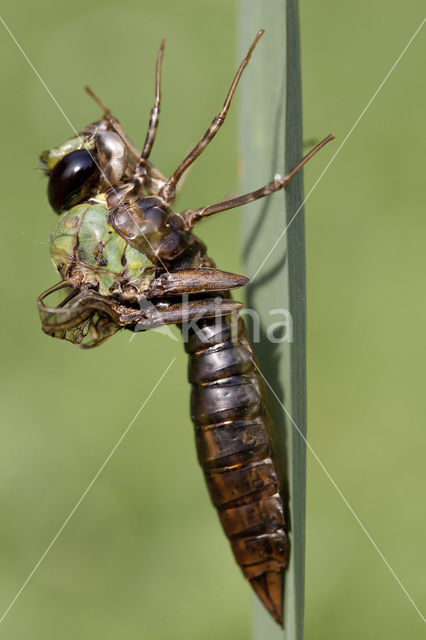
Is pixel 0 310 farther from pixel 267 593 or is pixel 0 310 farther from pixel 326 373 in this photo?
pixel 267 593

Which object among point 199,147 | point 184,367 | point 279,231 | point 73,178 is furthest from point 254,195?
point 184,367

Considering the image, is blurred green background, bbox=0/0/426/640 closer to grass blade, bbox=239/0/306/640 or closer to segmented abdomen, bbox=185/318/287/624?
segmented abdomen, bbox=185/318/287/624

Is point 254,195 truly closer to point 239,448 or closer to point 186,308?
point 186,308

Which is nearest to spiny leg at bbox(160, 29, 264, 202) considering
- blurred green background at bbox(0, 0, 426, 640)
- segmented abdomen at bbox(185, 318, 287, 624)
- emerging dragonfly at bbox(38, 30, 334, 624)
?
emerging dragonfly at bbox(38, 30, 334, 624)

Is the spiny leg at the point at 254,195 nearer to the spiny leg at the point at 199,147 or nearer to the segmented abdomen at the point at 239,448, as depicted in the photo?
the spiny leg at the point at 199,147

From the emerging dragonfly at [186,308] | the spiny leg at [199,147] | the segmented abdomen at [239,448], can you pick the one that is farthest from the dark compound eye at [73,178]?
the segmented abdomen at [239,448]

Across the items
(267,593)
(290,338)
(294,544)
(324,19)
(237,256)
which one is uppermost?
(324,19)

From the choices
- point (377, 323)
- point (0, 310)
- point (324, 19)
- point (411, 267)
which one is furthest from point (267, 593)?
point (324, 19)
